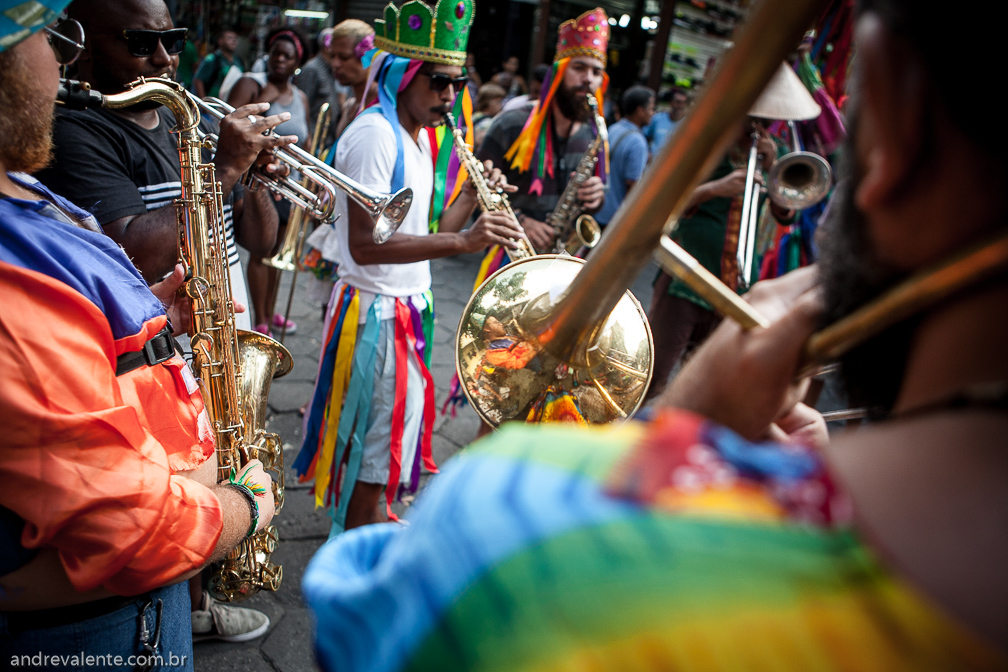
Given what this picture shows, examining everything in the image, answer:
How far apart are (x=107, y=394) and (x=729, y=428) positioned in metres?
0.98

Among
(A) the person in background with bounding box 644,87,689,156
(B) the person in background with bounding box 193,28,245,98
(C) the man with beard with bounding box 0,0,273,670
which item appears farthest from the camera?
(A) the person in background with bounding box 644,87,689,156

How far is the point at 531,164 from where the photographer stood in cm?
380

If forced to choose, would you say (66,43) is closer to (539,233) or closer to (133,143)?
(133,143)

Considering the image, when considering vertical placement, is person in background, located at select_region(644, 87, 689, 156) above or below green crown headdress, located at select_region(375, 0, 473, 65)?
below

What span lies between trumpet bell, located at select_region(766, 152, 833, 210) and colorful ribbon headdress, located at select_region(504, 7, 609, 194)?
3.65 ft

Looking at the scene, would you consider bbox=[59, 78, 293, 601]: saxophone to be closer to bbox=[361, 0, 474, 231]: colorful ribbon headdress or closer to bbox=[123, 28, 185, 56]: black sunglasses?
bbox=[123, 28, 185, 56]: black sunglasses

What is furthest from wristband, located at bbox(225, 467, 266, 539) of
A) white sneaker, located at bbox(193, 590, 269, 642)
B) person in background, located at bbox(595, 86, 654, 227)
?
person in background, located at bbox(595, 86, 654, 227)

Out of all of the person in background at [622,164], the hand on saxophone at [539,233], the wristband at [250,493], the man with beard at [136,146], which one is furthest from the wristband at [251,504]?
the person in background at [622,164]

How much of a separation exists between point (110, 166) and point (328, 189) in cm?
74

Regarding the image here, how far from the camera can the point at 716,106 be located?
23.7 inches

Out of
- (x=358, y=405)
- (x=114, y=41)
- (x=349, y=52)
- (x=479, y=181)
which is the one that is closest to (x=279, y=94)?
(x=349, y=52)

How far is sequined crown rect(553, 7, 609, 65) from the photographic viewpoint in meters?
4.04

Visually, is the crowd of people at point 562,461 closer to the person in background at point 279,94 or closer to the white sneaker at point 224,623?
the white sneaker at point 224,623

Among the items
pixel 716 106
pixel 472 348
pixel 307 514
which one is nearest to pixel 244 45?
pixel 307 514
